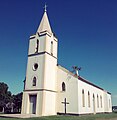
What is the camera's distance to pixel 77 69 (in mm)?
31062

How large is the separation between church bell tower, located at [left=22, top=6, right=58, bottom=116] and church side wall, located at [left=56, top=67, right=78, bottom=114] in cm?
88

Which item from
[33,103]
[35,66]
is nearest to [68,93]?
[33,103]

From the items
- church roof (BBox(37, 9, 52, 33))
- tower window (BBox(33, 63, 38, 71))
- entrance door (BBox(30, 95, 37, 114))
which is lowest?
entrance door (BBox(30, 95, 37, 114))

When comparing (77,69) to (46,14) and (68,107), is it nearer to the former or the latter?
(68,107)

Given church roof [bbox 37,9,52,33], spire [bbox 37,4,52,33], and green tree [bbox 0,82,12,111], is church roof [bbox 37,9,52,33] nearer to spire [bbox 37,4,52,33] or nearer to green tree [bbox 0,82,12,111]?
spire [bbox 37,4,52,33]

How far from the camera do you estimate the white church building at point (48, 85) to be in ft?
85.6

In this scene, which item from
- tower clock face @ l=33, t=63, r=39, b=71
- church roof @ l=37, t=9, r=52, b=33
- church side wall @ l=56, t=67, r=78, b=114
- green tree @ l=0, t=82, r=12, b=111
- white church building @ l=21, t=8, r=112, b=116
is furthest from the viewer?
green tree @ l=0, t=82, r=12, b=111

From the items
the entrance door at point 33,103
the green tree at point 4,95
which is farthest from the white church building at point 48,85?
the green tree at point 4,95

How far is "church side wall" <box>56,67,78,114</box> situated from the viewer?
26609 millimetres

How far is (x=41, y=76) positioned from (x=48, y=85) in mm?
1897

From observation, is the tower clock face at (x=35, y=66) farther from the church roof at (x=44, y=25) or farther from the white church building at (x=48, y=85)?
the church roof at (x=44, y=25)

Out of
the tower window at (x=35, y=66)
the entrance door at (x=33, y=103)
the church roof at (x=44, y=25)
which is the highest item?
the church roof at (x=44, y=25)

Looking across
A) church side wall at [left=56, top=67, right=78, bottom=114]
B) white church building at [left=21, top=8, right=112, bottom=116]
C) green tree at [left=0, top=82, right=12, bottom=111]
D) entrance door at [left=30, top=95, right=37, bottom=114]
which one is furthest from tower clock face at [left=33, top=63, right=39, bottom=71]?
green tree at [left=0, top=82, right=12, bottom=111]

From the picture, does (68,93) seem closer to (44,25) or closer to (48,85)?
(48,85)
